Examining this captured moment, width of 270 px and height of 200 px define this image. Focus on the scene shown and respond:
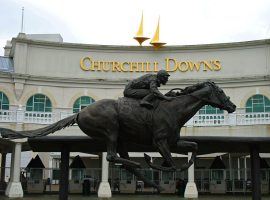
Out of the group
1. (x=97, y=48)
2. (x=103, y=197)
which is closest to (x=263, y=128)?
(x=103, y=197)

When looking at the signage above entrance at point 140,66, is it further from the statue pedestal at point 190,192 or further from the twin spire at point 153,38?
the statue pedestal at point 190,192

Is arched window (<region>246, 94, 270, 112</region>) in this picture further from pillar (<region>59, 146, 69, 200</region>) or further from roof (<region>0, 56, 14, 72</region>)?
pillar (<region>59, 146, 69, 200</region>)

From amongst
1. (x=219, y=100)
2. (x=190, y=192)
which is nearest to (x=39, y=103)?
(x=190, y=192)

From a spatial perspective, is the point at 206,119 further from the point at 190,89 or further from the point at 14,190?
the point at 190,89

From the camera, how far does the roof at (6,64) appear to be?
34034 mm

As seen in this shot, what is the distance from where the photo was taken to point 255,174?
7.40 m

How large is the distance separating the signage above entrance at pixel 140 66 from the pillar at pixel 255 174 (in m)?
27.0

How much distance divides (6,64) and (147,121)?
30309 mm

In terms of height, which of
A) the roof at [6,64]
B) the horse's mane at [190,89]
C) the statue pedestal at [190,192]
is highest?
the roof at [6,64]

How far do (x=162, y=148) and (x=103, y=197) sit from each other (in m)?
20.2

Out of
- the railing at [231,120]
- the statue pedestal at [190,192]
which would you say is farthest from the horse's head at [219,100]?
the statue pedestal at [190,192]

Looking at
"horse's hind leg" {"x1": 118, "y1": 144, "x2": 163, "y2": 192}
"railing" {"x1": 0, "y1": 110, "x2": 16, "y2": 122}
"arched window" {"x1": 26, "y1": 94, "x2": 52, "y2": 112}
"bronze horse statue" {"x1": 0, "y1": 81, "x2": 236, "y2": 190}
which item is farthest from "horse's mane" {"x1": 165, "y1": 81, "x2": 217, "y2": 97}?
"arched window" {"x1": 26, "y1": 94, "x2": 52, "y2": 112}

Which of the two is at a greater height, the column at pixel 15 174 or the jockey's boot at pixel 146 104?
the jockey's boot at pixel 146 104

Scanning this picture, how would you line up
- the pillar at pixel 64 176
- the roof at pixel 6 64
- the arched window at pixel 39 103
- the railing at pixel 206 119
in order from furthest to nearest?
the roof at pixel 6 64 → the arched window at pixel 39 103 → the railing at pixel 206 119 → the pillar at pixel 64 176
